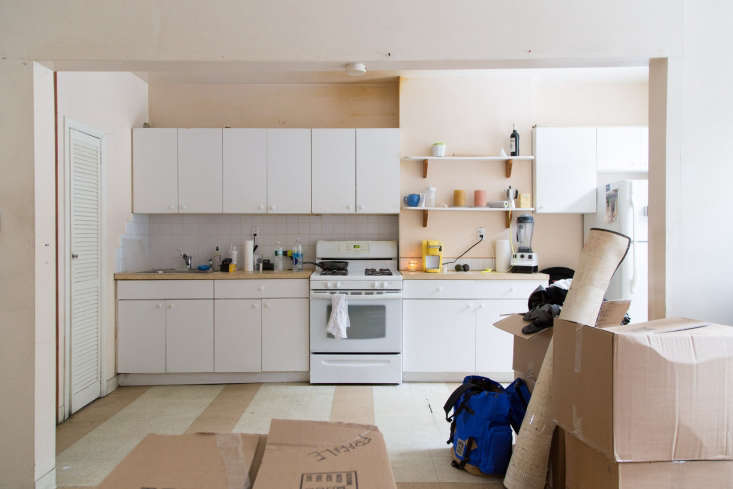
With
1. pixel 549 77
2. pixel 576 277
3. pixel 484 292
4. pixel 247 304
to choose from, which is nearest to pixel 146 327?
pixel 247 304

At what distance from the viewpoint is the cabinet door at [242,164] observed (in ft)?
14.1

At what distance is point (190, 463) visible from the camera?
36.4 inches

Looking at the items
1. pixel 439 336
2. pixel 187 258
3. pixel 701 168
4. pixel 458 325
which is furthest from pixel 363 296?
pixel 701 168

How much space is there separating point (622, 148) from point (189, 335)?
13.8ft

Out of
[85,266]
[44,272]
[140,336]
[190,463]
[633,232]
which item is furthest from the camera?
[140,336]

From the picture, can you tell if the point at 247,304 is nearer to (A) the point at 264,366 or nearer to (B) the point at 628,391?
(A) the point at 264,366

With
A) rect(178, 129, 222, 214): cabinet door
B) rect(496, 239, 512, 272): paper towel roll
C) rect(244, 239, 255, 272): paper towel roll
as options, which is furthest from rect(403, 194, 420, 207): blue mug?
rect(178, 129, 222, 214): cabinet door

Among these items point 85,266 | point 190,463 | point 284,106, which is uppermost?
point 284,106

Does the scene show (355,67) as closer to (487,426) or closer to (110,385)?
(487,426)

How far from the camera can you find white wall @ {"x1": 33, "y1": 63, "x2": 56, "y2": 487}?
225cm

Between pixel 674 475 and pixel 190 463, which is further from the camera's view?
pixel 674 475

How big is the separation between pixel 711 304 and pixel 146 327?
391cm

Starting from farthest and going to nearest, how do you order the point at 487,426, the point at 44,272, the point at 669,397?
the point at 487,426 < the point at 44,272 < the point at 669,397

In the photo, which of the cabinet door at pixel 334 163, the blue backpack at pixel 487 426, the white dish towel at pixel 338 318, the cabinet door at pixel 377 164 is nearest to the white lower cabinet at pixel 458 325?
the white dish towel at pixel 338 318
